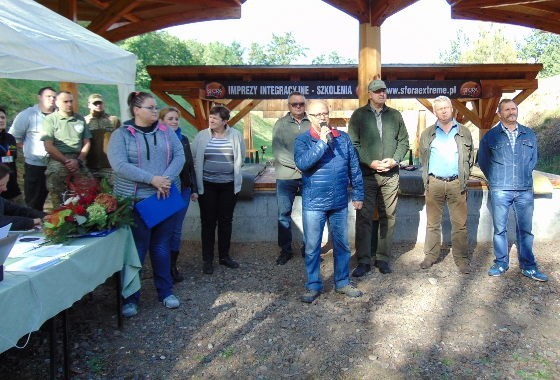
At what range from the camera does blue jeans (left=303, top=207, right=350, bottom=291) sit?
4086mm

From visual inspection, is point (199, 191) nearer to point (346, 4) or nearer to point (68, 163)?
point (68, 163)

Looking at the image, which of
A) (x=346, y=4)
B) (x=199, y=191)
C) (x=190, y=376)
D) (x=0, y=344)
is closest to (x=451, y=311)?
(x=190, y=376)

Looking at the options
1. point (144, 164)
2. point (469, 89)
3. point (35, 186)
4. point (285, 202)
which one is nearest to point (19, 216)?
point (144, 164)

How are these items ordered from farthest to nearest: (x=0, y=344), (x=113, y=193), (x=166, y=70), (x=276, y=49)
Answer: (x=276, y=49) < (x=166, y=70) < (x=113, y=193) < (x=0, y=344)

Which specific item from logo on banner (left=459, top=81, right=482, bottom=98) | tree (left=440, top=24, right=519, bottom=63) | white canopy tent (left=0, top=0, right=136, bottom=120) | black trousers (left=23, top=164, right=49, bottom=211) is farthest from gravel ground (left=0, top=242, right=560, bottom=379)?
tree (left=440, top=24, right=519, bottom=63)

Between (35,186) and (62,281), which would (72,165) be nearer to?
(35,186)

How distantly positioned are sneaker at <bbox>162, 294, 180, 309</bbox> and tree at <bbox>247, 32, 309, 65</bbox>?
8313 cm

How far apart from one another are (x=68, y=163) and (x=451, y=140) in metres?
3.76

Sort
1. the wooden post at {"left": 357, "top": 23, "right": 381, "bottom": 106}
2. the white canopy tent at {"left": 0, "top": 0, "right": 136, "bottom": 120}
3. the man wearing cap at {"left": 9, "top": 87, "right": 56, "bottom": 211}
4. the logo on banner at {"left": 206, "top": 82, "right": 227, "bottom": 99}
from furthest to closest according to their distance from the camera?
the logo on banner at {"left": 206, "top": 82, "right": 227, "bottom": 99} < the wooden post at {"left": 357, "top": 23, "right": 381, "bottom": 106} < the man wearing cap at {"left": 9, "top": 87, "right": 56, "bottom": 211} < the white canopy tent at {"left": 0, "top": 0, "right": 136, "bottom": 120}

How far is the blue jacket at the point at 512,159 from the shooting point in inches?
178

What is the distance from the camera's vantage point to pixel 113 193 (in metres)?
3.73

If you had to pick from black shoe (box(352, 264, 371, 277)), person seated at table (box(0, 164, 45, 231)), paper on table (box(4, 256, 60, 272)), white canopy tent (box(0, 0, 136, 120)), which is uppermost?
white canopy tent (box(0, 0, 136, 120))

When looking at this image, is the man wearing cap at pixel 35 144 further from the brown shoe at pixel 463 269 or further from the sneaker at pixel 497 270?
the sneaker at pixel 497 270

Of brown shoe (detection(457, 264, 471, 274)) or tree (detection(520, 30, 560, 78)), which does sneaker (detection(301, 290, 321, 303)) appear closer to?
brown shoe (detection(457, 264, 471, 274))
